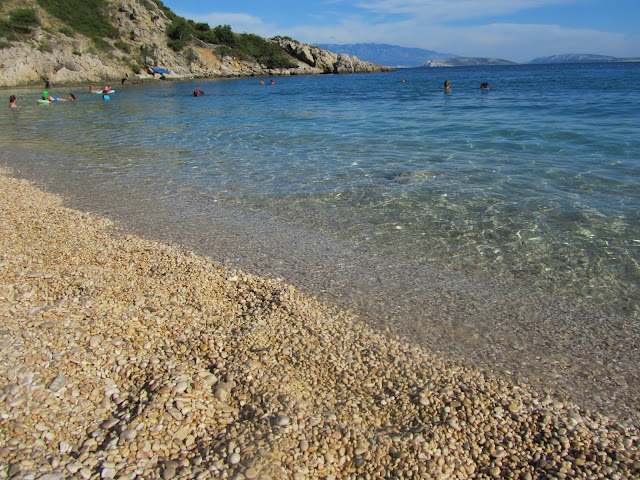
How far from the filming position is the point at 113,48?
219ft

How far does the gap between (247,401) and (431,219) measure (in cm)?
597

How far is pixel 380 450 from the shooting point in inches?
131

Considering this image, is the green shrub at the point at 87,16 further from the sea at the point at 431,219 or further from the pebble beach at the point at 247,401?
the pebble beach at the point at 247,401

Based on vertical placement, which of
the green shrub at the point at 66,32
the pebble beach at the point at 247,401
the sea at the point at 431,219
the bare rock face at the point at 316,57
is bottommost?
the sea at the point at 431,219

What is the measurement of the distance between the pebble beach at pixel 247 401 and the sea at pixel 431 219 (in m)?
0.63

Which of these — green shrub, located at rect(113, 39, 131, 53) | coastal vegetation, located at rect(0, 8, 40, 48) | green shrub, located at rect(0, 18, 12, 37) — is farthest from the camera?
green shrub, located at rect(113, 39, 131, 53)

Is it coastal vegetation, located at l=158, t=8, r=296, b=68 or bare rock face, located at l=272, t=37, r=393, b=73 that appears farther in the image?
bare rock face, located at l=272, t=37, r=393, b=73

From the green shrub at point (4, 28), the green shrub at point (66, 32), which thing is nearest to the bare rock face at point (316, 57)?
the green shrub at point (66, 32)

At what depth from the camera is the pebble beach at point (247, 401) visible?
10.5 feet

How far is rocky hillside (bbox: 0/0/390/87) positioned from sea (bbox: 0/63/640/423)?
148 feet

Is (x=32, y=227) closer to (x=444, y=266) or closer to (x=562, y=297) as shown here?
(x=444, y=266)

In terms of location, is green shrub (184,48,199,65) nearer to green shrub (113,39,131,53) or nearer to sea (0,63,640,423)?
green shrub (113,39,131,53)

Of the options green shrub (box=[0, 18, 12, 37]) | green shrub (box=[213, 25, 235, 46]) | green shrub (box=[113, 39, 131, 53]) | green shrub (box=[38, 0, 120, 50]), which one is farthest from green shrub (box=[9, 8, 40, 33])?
green shrub (box=[213, 25, 235, 46])

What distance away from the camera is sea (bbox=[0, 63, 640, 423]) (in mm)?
5121
